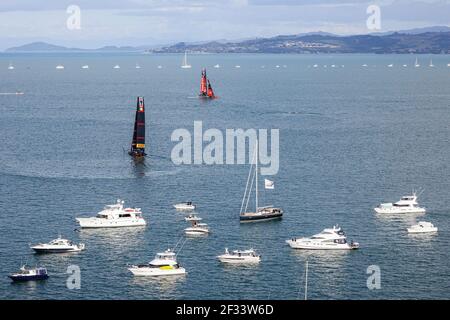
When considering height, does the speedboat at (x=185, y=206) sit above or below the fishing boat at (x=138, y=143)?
below

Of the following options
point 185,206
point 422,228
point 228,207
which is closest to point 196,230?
point 185,206

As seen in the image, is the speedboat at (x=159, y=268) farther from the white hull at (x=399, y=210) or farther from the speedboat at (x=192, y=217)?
the white hull at (x=399, y=210)

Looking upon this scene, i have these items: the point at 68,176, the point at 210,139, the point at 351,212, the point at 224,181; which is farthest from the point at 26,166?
the point at 351,212

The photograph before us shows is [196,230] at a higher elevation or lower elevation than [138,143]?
lower

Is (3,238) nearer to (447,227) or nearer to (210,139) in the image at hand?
(447,227)

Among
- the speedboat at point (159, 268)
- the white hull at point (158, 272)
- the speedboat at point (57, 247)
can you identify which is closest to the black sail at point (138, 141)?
the speedboat at point (57, 247)

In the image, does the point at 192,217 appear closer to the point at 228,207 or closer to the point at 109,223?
the point at 109,223

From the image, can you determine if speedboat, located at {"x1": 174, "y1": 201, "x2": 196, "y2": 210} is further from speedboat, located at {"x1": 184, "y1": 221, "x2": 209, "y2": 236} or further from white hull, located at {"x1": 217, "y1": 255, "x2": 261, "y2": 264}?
white hull, located at {"x1": 217, "y1": 255, "x2": 261, "y2": 264}
